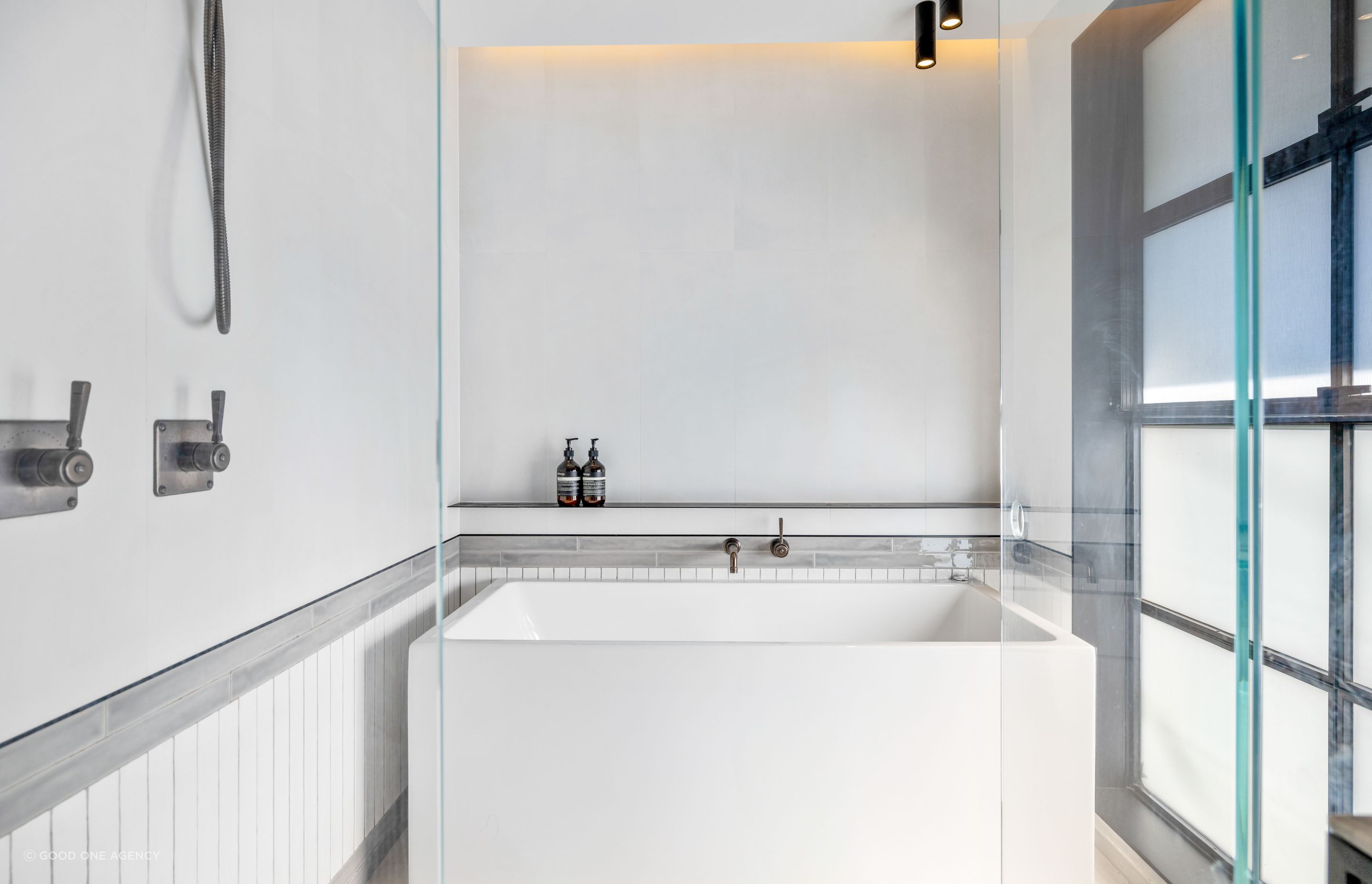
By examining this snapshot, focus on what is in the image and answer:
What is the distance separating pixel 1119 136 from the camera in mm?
345

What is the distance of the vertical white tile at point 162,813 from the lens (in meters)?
0.93

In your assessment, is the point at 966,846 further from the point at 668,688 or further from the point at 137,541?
the point at 137,541

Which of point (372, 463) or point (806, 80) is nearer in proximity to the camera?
point (372, 463)

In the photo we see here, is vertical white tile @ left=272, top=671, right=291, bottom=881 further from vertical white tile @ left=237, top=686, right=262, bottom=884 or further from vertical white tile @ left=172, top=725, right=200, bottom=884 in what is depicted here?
vertical white tile @ left=172, top=725, right=200, bottom=884

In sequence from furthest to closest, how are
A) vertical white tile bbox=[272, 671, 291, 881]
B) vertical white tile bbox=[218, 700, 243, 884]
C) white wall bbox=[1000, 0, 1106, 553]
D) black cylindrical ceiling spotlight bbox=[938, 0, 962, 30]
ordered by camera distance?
black cylindrical ceiling spotlight bbox=[938, 0, 962, 30]
vertical white tile bbox=[272, 671, 291, 881]
vertical white tile bbox=[218, 700, 243, 884]
white wall bbox=[1000, 0, 1106, 553]

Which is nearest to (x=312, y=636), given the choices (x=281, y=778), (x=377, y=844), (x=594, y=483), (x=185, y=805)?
(x=281, y=778)

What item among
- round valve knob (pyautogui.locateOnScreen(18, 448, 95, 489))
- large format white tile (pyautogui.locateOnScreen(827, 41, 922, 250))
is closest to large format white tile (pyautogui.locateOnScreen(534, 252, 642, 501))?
large format white tile (pyautogui.locateOnScreen(827, 41, 922, 250))

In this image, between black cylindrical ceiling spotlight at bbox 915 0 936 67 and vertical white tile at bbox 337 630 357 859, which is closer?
vertical white tile at bbox 337 630 357 859

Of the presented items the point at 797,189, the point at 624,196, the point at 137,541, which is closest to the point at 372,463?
the point at 137,541

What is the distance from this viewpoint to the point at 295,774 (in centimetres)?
128

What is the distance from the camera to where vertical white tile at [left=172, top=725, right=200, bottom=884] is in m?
0.98

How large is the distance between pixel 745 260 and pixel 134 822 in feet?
6.58

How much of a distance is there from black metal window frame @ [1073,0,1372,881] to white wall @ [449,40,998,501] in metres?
1.84

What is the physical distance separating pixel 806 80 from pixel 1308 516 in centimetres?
235
